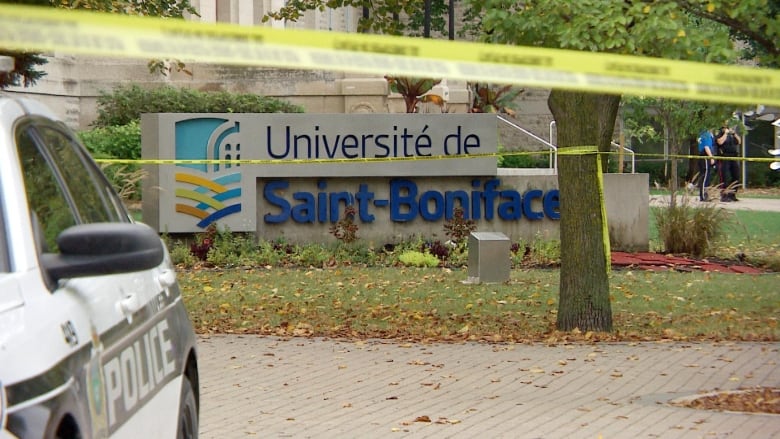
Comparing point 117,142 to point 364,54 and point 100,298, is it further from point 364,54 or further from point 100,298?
point 100,298

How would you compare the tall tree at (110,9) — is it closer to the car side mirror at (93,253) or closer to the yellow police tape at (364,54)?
the yellow police tape at (364,54)

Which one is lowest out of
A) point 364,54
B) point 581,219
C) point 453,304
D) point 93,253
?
point 453,304

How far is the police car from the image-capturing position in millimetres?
3254

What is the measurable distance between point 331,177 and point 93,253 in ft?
53.0

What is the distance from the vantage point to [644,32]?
9188 millimetres

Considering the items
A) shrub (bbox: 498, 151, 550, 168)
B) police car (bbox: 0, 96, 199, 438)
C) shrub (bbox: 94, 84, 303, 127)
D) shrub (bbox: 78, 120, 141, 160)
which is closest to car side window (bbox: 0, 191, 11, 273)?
police car (bbox: 0, 96, 199, 438)

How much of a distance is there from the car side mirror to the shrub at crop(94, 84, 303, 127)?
24.3 m

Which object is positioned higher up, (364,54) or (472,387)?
(364,54)

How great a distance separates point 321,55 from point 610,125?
925 centimetres

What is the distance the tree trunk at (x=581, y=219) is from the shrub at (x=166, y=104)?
16525 mm

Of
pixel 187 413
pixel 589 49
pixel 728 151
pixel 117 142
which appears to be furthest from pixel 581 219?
pixel 728 151

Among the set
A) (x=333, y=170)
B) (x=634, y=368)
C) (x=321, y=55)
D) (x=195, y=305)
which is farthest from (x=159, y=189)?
(x=321, y=55)

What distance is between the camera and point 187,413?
17.7ft

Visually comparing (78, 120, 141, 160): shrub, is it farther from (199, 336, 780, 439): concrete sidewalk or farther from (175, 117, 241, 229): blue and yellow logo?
(199, 336, 780, 439): concrete sidewalk
